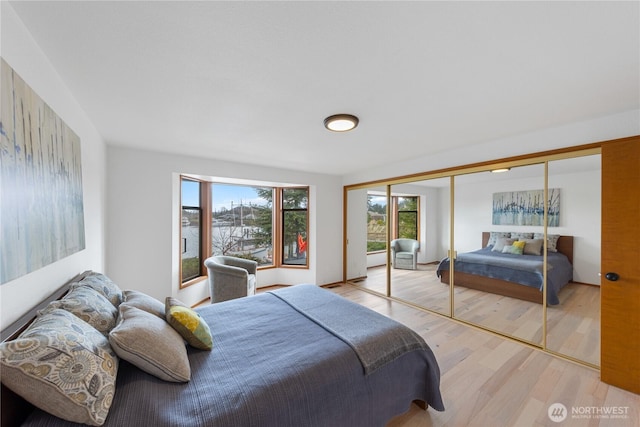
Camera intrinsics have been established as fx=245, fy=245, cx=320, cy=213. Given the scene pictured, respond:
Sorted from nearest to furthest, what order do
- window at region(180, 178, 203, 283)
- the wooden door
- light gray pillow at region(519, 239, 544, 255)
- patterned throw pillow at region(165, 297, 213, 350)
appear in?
patterned throw pillow at region(165, 297, 213, 350) < the wooden door < light gray pillow at region(519, 239, 544, 255) < window at region(180, 178, 203, 283)

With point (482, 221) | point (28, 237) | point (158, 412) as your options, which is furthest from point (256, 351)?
point (482, 221)

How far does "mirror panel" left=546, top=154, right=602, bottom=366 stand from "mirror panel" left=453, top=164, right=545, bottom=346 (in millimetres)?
160

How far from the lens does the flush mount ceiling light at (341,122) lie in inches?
84.8

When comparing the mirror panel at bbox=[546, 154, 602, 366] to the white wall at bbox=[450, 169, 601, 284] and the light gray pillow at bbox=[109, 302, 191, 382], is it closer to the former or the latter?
the white wall at bbox=[450, 169, 601, 284]

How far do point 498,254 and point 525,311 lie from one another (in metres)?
0.71

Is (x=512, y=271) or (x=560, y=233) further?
(x=512, y=271)

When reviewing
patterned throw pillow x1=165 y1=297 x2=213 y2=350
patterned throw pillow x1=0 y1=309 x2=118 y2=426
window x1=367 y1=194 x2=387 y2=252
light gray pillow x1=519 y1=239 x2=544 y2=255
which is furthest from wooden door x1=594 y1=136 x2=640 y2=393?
patterned throw pillow x1=0 y1=309 x2=118 y2=426

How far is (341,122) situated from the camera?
87.2 inches

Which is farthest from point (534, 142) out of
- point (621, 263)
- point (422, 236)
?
point (422, 236)

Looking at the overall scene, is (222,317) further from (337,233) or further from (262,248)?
(337,233)
